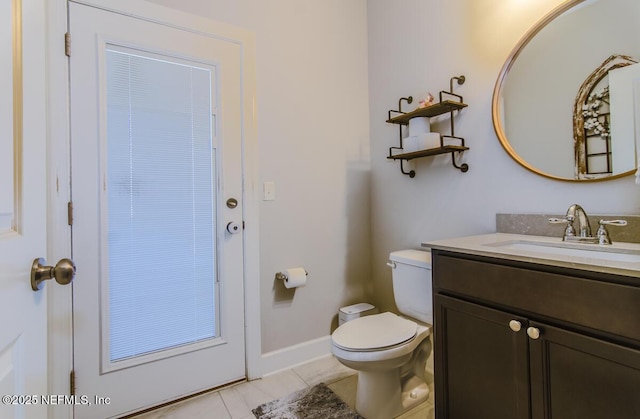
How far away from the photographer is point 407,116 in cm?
176

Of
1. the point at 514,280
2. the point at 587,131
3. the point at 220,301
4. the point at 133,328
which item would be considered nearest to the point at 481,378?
the point at 514,280

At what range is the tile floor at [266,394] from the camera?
148 cm

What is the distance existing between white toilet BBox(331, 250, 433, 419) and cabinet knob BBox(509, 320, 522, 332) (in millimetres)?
526

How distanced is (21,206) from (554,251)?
162cm

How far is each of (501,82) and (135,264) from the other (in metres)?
1.98

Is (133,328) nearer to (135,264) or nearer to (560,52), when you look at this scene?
(135,264)

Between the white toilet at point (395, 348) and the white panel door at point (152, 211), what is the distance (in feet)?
2.29

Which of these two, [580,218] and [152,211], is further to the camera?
[152,211]

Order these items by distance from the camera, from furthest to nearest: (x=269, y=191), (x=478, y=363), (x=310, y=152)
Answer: (x=310, y=152), (x=269, y=191), (x=478, y=363)

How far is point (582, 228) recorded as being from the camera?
1150mm

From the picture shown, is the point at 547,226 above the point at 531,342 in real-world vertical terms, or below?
above

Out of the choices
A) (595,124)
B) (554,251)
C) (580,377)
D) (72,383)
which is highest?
(595,124)

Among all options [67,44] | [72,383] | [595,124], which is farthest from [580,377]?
[67,44]

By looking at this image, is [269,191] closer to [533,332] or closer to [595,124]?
[533,332]
